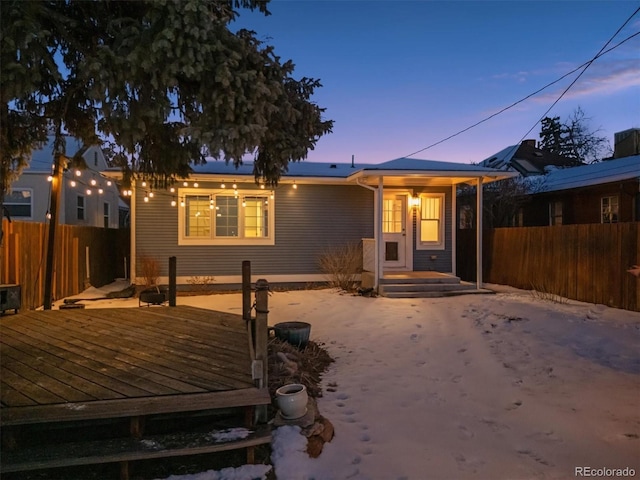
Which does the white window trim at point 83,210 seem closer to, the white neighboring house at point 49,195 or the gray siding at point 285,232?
the white neighboring house at point 49,195

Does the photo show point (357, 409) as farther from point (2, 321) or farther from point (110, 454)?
point (2, 321)

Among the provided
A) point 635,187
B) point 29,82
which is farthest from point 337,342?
point 635,187

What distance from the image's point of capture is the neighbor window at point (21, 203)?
1368 centimetres

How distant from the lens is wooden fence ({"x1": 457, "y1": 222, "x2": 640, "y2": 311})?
780 cm

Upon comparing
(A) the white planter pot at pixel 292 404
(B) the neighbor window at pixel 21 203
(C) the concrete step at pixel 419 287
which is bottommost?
(A) the white planter pot at pixel 292 404

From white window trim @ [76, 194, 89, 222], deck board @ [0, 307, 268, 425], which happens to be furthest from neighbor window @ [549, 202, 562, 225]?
white window trim @ [76, 194, 89, 222]

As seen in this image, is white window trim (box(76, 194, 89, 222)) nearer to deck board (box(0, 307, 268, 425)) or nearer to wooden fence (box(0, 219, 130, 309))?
wooden fence (box(0, 219, 130, 309))

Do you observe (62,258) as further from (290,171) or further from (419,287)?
(419,287)

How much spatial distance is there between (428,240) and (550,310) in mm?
4384

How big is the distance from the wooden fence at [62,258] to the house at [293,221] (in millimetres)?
1334

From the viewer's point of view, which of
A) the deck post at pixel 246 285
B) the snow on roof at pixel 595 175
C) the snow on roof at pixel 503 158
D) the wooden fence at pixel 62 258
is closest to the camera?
the deck post at pixel 246 285

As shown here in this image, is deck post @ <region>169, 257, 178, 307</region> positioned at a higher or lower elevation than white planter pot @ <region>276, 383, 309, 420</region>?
higher

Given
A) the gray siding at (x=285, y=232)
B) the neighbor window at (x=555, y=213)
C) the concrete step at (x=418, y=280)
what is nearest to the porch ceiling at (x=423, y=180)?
the gray siding at (x=285, y=232)

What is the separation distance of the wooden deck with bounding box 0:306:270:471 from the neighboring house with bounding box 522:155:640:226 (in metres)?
13.0
